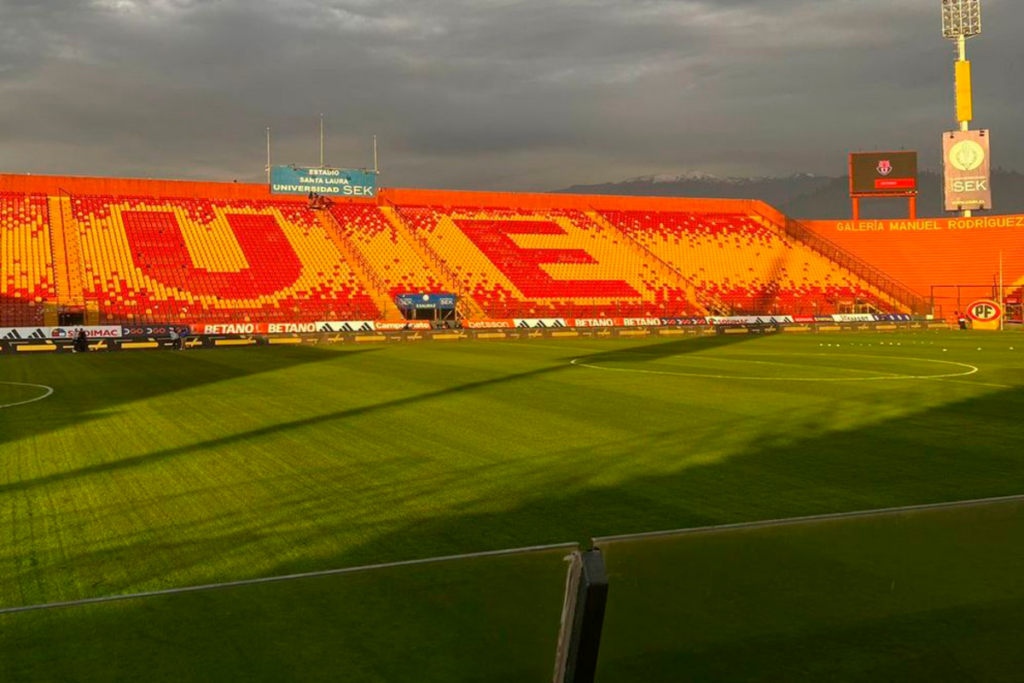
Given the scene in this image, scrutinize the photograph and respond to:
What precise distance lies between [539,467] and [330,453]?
9.58 ft

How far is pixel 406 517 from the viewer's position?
27.9 feet

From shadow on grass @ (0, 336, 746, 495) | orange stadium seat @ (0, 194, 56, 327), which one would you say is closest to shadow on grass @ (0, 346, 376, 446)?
shadow on grass @ (0, 336, 746, 495)

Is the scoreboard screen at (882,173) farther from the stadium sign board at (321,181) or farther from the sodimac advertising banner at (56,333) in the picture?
the sodimac advertising banner at (56,333)

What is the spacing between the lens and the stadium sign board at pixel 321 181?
6375cm

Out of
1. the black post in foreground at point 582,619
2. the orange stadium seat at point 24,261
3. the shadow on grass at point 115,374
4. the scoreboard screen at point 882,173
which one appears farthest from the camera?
the scoreboard screen at point 882,173

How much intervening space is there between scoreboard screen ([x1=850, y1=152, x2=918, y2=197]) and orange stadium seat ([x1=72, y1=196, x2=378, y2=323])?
43.2 meters

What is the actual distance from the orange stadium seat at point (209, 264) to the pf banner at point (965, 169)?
144ft

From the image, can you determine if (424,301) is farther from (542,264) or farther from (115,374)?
(115,374)

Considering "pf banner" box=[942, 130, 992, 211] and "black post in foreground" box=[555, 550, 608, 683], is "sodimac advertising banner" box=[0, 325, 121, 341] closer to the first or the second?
"black post in foreground" box=[555, 550, 608, 683]

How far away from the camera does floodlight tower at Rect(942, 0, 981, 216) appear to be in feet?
230

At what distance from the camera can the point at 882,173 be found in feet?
251

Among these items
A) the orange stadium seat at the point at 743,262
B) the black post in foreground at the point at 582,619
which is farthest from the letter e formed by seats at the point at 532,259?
the black post in foreground at the point at 582,619

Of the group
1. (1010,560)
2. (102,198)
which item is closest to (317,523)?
(1010,560)

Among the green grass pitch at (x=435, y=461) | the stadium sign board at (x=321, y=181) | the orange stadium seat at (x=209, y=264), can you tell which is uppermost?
the stadium sign board at (x=321, y=181)
